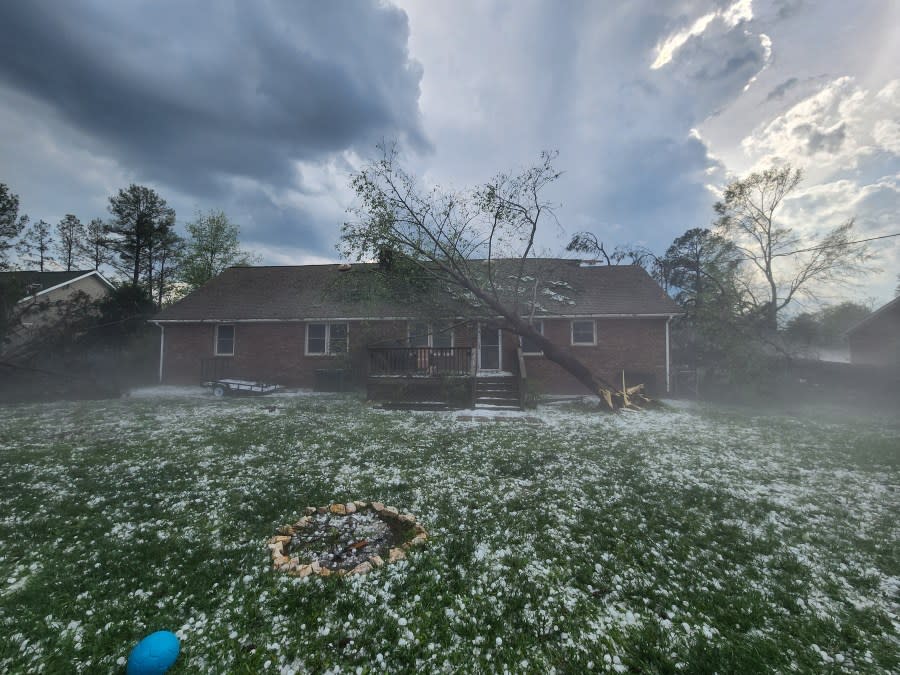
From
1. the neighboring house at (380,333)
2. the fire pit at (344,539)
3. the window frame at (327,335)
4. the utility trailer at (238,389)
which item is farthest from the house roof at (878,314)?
the utility trailer at (238,389)

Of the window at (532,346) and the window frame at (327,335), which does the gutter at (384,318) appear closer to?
the window frame at (327,335)

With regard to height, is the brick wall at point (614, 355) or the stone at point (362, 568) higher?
the brick wall at point (614, 355)

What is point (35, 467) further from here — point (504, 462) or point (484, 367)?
point (484, 367)

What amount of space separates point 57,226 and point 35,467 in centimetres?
3373

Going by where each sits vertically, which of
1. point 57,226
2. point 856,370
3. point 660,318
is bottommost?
point 856,370

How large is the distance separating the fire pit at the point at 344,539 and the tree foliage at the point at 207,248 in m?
28.4

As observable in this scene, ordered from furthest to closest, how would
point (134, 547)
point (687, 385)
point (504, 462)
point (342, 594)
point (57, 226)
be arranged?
point (57, 226), point (687, 385), point (504, 462), point (134, 547), point (342, 594)

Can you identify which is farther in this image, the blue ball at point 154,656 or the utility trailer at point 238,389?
the utility trailer at point 238,389

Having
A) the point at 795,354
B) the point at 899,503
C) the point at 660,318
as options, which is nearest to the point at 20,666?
the point at 899,503

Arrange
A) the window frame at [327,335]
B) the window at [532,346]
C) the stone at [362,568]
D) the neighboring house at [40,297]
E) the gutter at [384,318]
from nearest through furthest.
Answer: the stone at [362,568] < the neighboring house at [40,297] < the gutter at [384,318] < the window at [532,346] < the window frame at [327,335]

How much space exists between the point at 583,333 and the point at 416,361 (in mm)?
7447

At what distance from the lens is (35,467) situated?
530cm

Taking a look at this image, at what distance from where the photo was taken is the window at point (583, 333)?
1474 cm

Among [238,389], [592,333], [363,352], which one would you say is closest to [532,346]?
[592,333]
